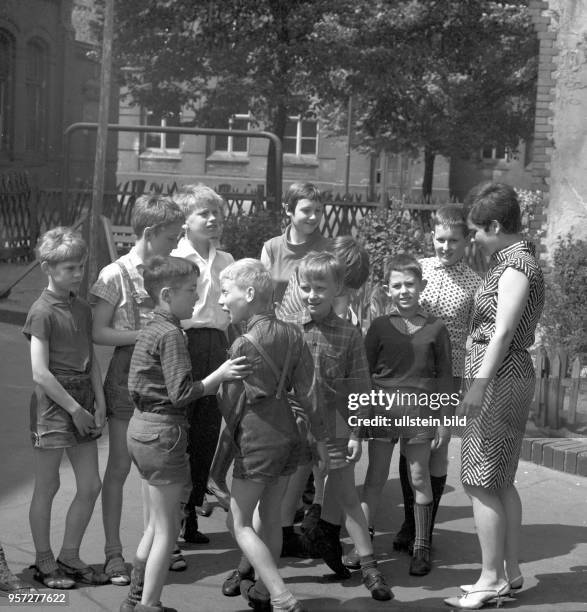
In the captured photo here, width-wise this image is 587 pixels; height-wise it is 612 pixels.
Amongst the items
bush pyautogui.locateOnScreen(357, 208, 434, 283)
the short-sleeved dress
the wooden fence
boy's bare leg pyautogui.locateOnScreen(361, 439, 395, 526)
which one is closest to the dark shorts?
the short-sleeved dress

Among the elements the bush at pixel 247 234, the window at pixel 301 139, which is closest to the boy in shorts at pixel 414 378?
the bush at pixel 247 234

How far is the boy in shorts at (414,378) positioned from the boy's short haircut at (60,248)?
135 cm

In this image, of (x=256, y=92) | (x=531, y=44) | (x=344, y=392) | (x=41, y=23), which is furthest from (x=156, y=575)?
(x=41, y=23)

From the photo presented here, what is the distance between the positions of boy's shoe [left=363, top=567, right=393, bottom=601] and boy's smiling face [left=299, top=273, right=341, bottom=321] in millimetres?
1092

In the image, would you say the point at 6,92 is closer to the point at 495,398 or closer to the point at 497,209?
the point at 497,209

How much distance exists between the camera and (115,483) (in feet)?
16.1

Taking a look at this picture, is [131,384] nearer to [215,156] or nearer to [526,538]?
[526,538]

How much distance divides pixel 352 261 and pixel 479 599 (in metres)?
1.57

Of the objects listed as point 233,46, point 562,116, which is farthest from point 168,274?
point 233,46

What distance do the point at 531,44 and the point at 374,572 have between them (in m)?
21.8

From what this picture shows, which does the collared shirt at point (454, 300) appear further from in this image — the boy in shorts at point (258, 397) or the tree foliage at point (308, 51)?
the tree foliage at point (308, 51)

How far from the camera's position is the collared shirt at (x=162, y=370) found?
14.0 ft

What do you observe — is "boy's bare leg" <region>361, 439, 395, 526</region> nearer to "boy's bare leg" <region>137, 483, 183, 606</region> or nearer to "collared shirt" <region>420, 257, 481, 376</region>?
"collared shirt" <region>420, 257, 481, 376</region>

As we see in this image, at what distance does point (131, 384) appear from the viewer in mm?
4375
